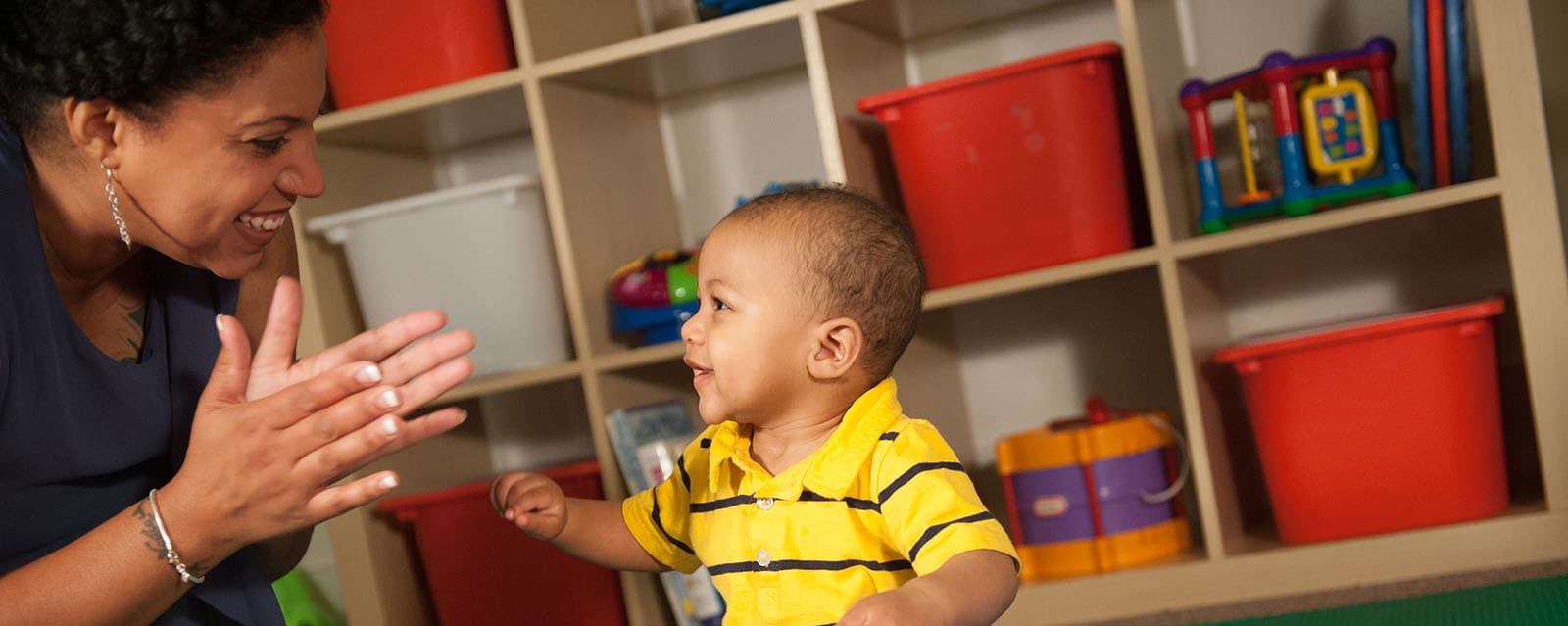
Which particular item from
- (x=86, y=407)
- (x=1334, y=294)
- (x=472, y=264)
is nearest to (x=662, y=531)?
(x=86, y=407)

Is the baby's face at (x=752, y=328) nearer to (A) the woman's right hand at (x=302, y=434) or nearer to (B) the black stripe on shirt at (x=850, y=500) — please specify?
(B) the black stripe on shirt at (x=850, y=500)

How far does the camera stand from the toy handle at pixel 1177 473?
192 centimetres

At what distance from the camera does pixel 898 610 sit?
941 millimetres

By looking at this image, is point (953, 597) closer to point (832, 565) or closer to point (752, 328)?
point (832, 565)

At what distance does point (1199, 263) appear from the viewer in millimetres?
1968

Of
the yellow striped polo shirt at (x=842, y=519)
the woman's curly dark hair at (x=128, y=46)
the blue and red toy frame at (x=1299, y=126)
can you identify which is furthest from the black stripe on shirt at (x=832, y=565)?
the blue and red toy frame at (x=1299, y=126)

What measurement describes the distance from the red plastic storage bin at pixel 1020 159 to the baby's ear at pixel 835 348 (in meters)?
0.74

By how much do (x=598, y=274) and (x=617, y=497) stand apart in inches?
12.9

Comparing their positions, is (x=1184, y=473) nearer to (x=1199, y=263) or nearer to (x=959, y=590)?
(x=1199, y=263)

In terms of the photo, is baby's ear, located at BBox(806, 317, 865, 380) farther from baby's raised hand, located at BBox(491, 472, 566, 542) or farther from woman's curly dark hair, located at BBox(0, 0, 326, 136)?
woman's curly dark hair, located at BBox(0, 0, 326, 136)

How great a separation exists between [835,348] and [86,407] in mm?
658

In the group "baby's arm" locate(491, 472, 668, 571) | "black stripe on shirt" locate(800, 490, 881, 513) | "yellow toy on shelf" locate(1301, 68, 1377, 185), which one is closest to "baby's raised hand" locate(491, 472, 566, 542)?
"baby's arm" locate(491, 472, 668, 571)

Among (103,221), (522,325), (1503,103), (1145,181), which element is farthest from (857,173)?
(103,221)

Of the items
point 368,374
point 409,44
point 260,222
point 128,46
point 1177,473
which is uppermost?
point 409,44
